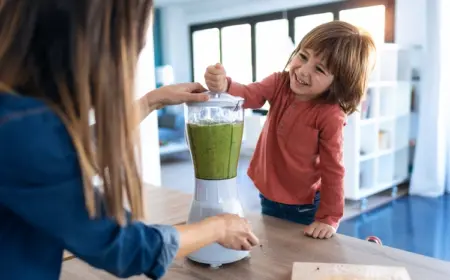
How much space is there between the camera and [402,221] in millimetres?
2977

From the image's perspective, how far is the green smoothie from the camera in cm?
88

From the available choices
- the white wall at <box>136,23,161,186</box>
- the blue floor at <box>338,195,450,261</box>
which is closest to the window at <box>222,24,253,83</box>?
the blue floor at <box>338,195,450,261</box>

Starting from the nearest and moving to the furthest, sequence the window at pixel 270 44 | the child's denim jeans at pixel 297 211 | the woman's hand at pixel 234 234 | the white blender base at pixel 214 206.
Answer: the woman's hand at pixel 234 234, the white blender base at pixel 214 206, the child's denim jeans at pixel 297 211, the window at pixel 270 44

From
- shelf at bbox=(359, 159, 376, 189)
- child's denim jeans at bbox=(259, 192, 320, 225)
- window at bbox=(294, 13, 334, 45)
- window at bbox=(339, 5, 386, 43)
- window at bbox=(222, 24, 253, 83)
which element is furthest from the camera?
window at bbox=(222, 24, 253, 83)

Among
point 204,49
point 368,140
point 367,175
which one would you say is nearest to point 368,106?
point 368,140

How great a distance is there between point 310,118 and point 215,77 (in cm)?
27

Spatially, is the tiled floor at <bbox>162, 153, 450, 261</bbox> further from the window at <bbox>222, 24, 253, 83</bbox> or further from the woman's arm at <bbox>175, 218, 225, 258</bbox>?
the window at <bbox>222, 24, 253, 83</bbox>

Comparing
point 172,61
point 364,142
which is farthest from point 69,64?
point 172,61

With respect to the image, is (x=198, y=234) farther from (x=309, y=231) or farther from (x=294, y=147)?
(x=294, y=147)

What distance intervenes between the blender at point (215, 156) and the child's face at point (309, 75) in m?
0.28

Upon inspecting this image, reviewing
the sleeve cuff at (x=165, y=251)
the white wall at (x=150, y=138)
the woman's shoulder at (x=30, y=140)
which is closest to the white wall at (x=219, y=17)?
the white wall at (x=150, y=138)

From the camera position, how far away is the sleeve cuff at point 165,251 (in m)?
0.58

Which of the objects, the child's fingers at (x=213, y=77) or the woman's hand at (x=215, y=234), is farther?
the child's fingers at (x=213, y=77)

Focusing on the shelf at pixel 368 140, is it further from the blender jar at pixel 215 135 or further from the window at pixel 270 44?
the blender jar at pixel 215 135
